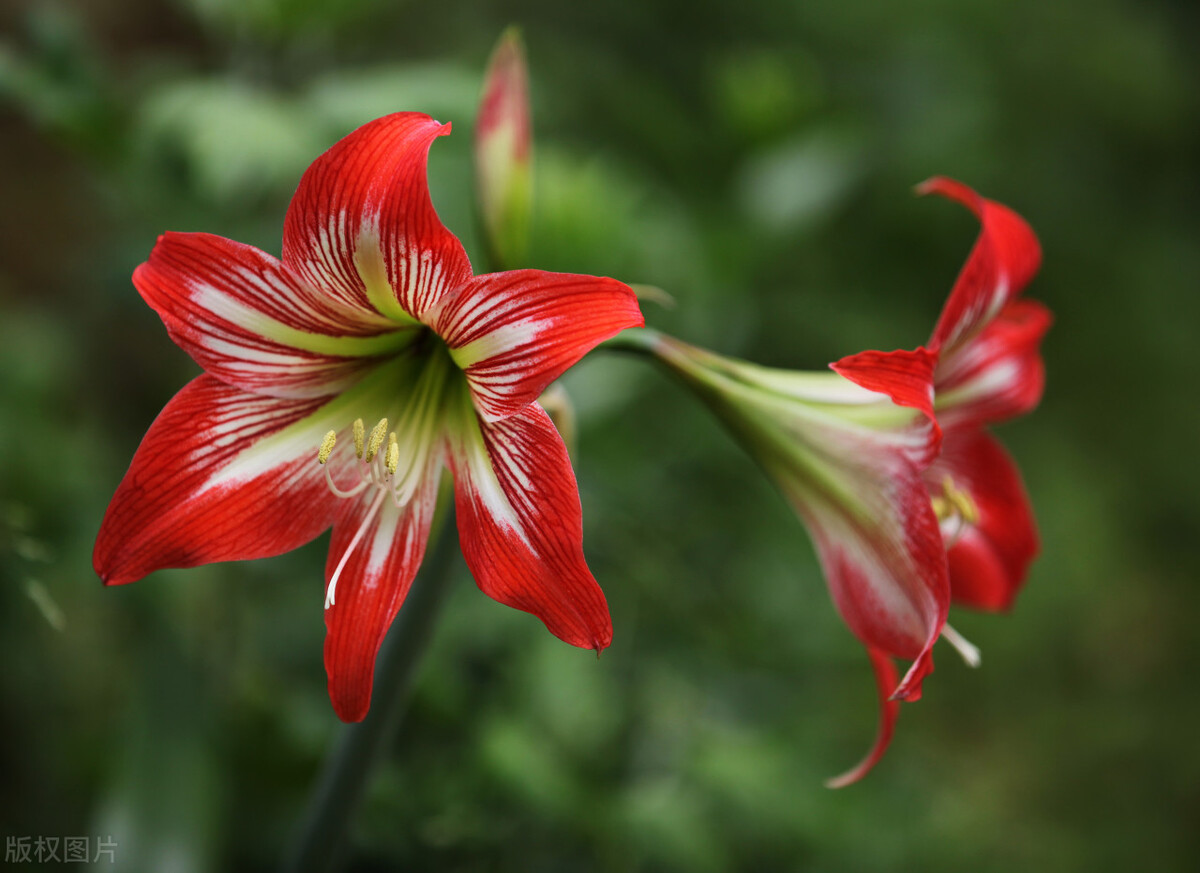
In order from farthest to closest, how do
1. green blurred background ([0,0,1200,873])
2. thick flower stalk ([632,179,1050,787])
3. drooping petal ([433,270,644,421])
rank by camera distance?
green blurred background ([0,0,1200,873]) < thick flower stalk ([632,179,1050,787]) < drooping petal ([433,270,644,421])

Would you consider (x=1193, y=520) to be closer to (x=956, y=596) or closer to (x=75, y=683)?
(x=956, y=596)

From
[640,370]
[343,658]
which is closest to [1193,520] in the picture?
[640,370]

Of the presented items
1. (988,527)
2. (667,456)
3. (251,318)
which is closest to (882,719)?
(988,527)

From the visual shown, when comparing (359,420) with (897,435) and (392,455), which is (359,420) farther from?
(897,435)

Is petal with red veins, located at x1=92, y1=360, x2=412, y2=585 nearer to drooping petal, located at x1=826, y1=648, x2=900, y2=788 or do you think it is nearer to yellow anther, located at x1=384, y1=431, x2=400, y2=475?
yellow anther, located at x1=384, y1=431, x2=400, y2=475

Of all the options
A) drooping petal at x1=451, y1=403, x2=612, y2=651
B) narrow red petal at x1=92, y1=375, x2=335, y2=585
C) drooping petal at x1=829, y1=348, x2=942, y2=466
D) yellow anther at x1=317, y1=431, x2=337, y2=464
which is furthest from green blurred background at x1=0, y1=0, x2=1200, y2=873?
drooping petal at x1=829, y1=348, x2=942, y2=466

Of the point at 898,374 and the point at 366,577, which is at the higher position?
the point at 898,374

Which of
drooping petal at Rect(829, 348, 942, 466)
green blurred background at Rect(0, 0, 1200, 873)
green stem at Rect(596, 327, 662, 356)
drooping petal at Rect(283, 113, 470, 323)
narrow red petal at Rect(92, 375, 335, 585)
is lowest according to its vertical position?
green blurred background at Rect(0, 0, 1200, 873)
